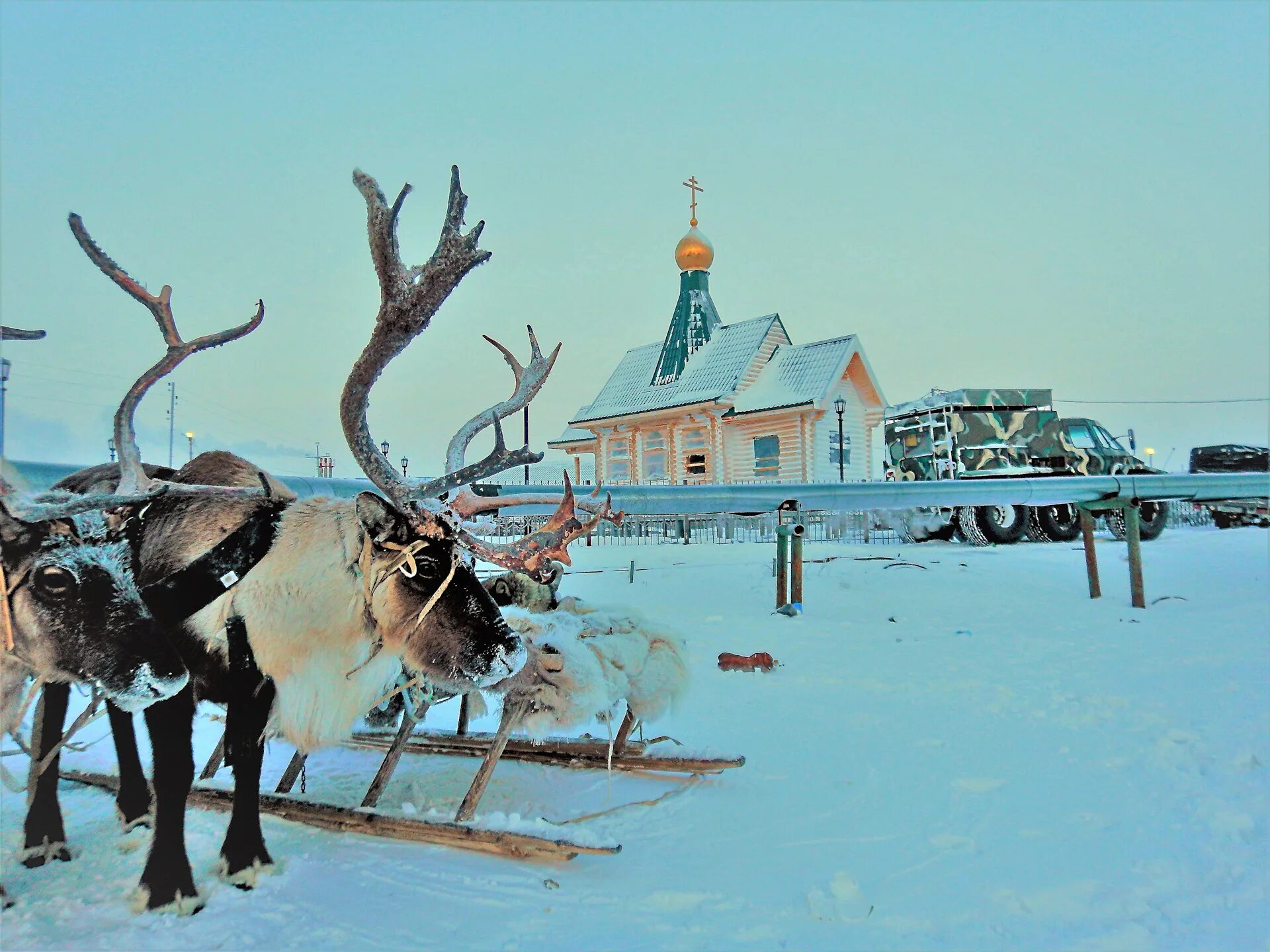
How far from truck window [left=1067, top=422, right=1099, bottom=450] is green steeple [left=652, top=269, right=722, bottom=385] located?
32.4 ft

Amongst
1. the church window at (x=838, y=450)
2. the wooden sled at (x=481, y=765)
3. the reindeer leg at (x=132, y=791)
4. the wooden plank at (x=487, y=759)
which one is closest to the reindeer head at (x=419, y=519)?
the wooden plank at (x=487, y=759)

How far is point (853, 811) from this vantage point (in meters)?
3.72

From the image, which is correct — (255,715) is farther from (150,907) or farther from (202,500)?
(202,500)

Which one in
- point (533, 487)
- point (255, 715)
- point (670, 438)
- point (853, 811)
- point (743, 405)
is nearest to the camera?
point (255, 715)

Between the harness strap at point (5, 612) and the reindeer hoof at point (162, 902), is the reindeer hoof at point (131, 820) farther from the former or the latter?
the harness strap at point (5, 612)

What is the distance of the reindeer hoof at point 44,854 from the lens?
285cm

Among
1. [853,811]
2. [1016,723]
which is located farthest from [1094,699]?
[853,811]

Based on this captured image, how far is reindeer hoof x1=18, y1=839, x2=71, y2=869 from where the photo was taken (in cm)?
285

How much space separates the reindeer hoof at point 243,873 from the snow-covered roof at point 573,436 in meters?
20.3

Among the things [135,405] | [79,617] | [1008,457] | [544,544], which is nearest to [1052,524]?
[1008,457]

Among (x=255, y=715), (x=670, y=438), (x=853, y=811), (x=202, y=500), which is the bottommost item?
(x=853, y=811)

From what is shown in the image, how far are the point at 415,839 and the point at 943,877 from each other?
2.16 meters

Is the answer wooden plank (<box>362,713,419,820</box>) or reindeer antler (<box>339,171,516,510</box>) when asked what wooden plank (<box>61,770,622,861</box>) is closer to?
wooden plank (<box>362,713,419,820</box>)

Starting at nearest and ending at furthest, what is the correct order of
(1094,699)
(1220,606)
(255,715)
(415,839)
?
(255,715) → (415,839) → (1094,699) → (1220,606)
